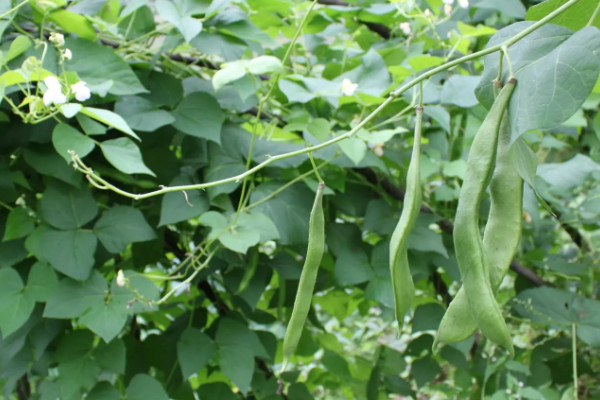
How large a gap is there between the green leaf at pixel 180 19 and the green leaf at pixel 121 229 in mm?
355

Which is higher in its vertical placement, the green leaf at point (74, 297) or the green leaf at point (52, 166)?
the green leaf at point (52, 166)

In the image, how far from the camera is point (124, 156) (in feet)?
3.70

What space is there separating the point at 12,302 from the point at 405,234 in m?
0.91

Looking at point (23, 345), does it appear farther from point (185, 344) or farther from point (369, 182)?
point (369, 182)

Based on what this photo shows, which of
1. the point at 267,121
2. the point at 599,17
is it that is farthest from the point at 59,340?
the point at 599,17

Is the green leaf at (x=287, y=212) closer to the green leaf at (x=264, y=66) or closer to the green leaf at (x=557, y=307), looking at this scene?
the green leaf at (x=264, y=66)

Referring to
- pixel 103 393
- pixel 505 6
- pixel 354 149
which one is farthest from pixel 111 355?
pixel 505 6

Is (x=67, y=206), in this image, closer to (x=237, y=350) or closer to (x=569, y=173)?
(x=237, y=350)

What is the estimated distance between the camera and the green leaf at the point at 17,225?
4.13ft

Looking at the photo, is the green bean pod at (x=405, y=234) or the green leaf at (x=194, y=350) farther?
the green leaf at (x=194, y=350)

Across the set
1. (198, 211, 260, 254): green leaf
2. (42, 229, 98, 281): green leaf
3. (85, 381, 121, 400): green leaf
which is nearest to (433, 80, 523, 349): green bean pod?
(198, 211, 260, 254): green leaf

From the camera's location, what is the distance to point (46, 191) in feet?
4.15

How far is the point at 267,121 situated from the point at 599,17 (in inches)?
36.4

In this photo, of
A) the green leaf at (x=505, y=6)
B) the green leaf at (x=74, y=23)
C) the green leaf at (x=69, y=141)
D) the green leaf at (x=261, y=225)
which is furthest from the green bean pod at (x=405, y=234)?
the green leaf at (x=505, y=6)
